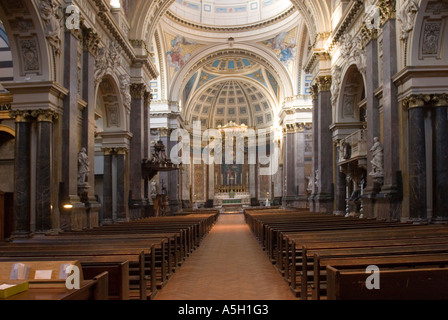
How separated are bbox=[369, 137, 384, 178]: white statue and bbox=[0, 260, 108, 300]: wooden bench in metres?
10.6

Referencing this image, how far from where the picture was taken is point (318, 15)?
66.3ft

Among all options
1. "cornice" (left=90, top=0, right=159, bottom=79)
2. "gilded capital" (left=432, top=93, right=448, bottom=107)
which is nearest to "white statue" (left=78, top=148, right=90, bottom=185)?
"cornice" (left=90, top=0, right=159, bottom=79)

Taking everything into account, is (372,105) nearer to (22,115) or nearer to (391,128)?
(391,128)

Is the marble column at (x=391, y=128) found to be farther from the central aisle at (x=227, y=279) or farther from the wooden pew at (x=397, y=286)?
the wooden pew at (x=397, y=286)

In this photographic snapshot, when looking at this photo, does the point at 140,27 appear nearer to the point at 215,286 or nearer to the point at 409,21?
the point at 409,21

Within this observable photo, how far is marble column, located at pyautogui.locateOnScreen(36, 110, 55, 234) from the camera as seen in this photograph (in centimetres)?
1074

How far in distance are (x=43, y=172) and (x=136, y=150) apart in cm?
856

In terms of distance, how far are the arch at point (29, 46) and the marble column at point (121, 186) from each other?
7.56m

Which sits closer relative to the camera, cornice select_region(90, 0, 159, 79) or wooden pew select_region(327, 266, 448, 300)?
wooden pew select_region(327, 266, 448, 300)

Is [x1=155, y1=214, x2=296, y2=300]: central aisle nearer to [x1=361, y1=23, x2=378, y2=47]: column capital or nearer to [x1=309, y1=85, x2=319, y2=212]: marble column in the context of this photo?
[x1=361, y1=23, x2=378, y2=47]: column capital

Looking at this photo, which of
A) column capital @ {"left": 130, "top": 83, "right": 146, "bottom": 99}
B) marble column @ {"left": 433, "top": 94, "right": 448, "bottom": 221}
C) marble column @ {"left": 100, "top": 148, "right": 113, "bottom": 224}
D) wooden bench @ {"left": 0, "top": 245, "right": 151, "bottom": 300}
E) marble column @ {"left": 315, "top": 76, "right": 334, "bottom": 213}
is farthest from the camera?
column capital @ {"left": 130, "top": 83, "right": 146, "bottom": 99}

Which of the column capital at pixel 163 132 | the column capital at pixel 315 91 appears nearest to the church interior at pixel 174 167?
the column capital at pixel 315 91
